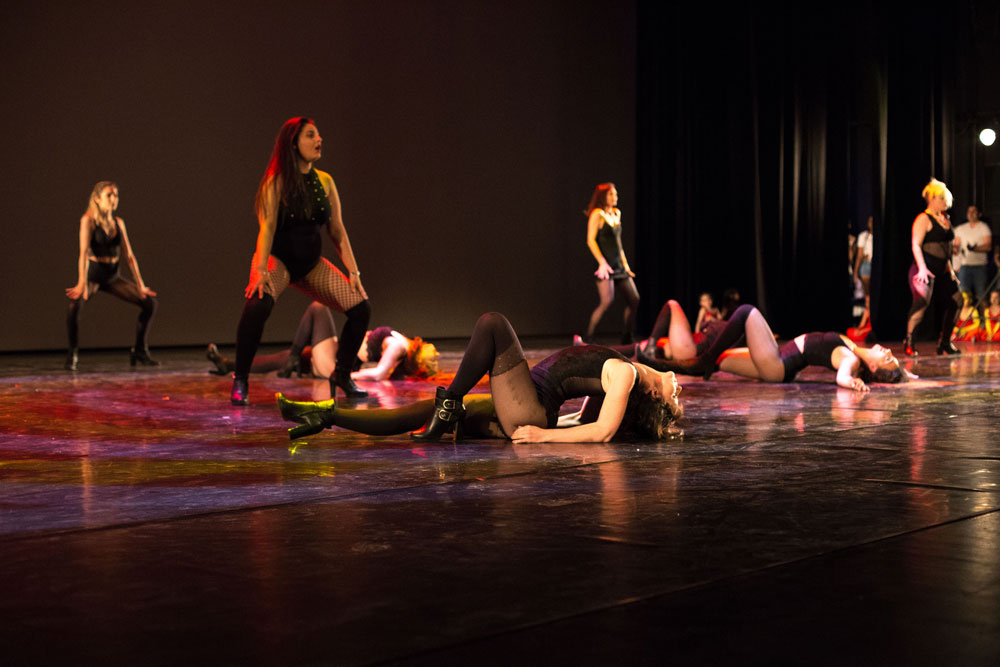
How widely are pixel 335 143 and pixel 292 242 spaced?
6.55 metres

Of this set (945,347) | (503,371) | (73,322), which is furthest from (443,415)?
(945,347)

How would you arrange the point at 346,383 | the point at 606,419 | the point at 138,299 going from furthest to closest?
the point at 138,299
the point at 346,383
the point at 606,419

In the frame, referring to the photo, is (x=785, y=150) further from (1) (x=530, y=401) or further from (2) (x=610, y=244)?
(1) (x=530, y=401)

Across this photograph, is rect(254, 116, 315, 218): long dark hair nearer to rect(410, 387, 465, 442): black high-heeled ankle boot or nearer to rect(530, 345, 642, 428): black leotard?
rect(410, 387, 465, 442): black high-heeled ankle boot

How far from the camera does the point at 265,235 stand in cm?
546

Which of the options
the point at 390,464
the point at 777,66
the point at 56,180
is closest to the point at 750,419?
the point at 390,464

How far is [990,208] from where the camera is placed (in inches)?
484

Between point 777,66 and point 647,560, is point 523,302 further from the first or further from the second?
point 647,560

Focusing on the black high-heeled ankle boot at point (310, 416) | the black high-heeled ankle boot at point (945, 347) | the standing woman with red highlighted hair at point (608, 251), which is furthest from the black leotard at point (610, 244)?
the black high-heeled ankle boot at point (310, 416)

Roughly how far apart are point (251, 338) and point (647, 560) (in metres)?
3.63

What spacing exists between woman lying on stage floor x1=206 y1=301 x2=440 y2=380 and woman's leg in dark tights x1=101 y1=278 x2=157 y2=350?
165cm

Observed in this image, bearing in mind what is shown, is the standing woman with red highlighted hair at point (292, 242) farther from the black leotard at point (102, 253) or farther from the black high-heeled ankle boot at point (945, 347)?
the black high-heeled ankle boot at point (945, 347)

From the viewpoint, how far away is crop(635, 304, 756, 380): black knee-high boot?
641 centimetres

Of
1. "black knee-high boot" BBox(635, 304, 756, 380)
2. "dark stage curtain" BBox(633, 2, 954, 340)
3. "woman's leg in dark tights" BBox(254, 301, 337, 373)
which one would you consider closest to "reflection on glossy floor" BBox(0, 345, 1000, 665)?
"black knee-high boot" BBox(635, 304, 756, 380)
